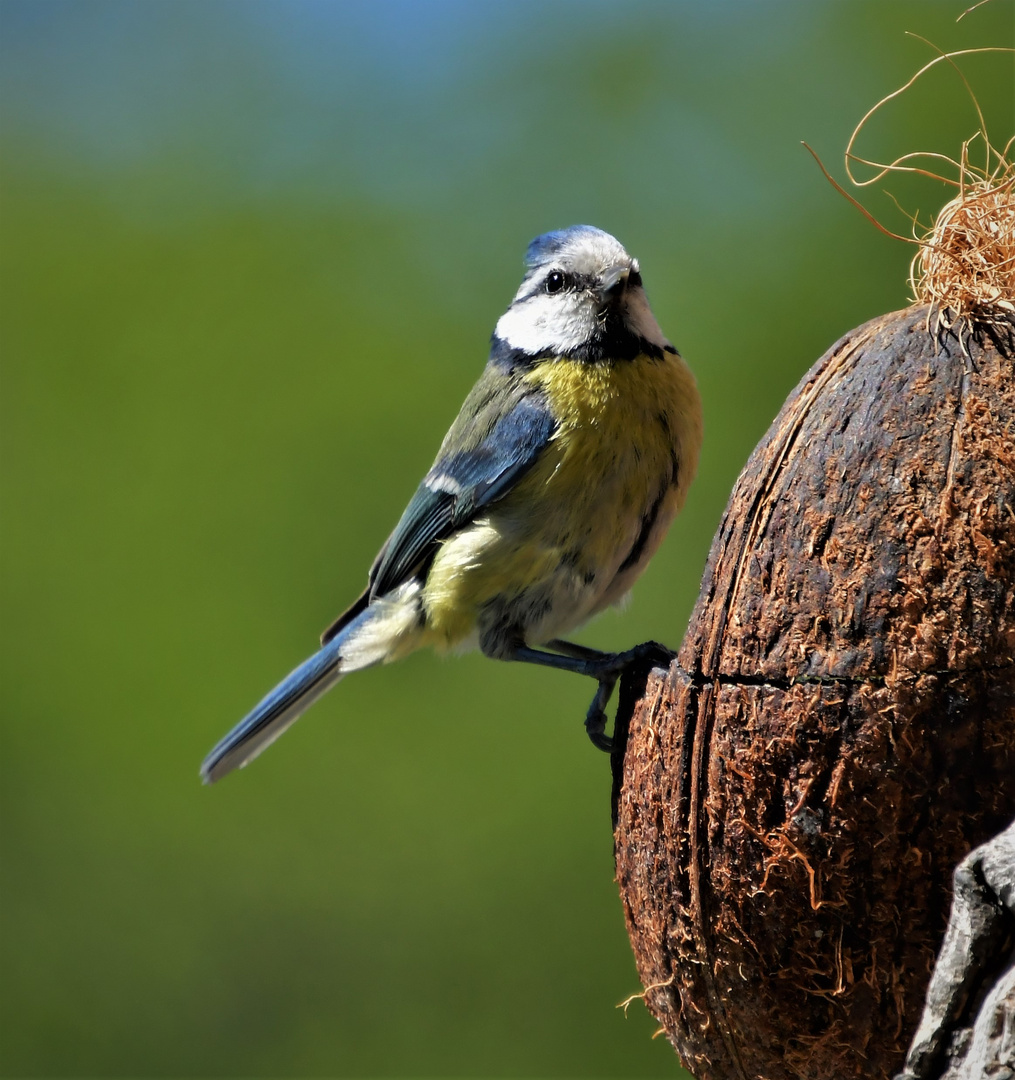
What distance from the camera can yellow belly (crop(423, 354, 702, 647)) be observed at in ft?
8.54

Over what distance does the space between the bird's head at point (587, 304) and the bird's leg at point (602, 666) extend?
0.73 m

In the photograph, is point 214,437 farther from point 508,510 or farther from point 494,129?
point 508,510

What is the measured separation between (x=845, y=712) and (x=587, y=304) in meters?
1.46

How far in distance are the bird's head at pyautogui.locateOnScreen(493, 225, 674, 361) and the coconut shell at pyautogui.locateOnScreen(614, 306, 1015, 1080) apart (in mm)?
1018

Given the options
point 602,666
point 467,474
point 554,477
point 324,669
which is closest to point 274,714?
point 324,669

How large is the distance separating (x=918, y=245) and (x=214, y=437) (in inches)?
138

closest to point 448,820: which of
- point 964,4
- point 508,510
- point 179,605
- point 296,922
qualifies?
point 296,922

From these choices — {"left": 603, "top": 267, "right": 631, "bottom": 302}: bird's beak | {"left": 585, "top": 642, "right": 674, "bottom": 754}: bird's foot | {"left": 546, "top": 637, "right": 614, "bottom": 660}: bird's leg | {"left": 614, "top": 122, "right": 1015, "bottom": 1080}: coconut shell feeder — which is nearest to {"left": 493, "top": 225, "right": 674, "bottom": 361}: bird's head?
{"left": 603, "top": 267, "right": 631, "bottom": 302}: bird's beak

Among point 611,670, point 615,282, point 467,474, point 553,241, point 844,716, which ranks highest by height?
point 553,241

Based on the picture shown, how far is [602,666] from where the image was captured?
2.13 m

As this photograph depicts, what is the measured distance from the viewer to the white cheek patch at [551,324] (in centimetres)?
279

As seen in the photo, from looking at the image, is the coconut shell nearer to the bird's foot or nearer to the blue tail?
the bird's foot

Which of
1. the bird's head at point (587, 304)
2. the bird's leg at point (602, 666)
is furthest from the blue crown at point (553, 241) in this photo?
the bird's leg at point (602, 666)

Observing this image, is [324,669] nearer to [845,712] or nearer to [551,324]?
[551,324]
